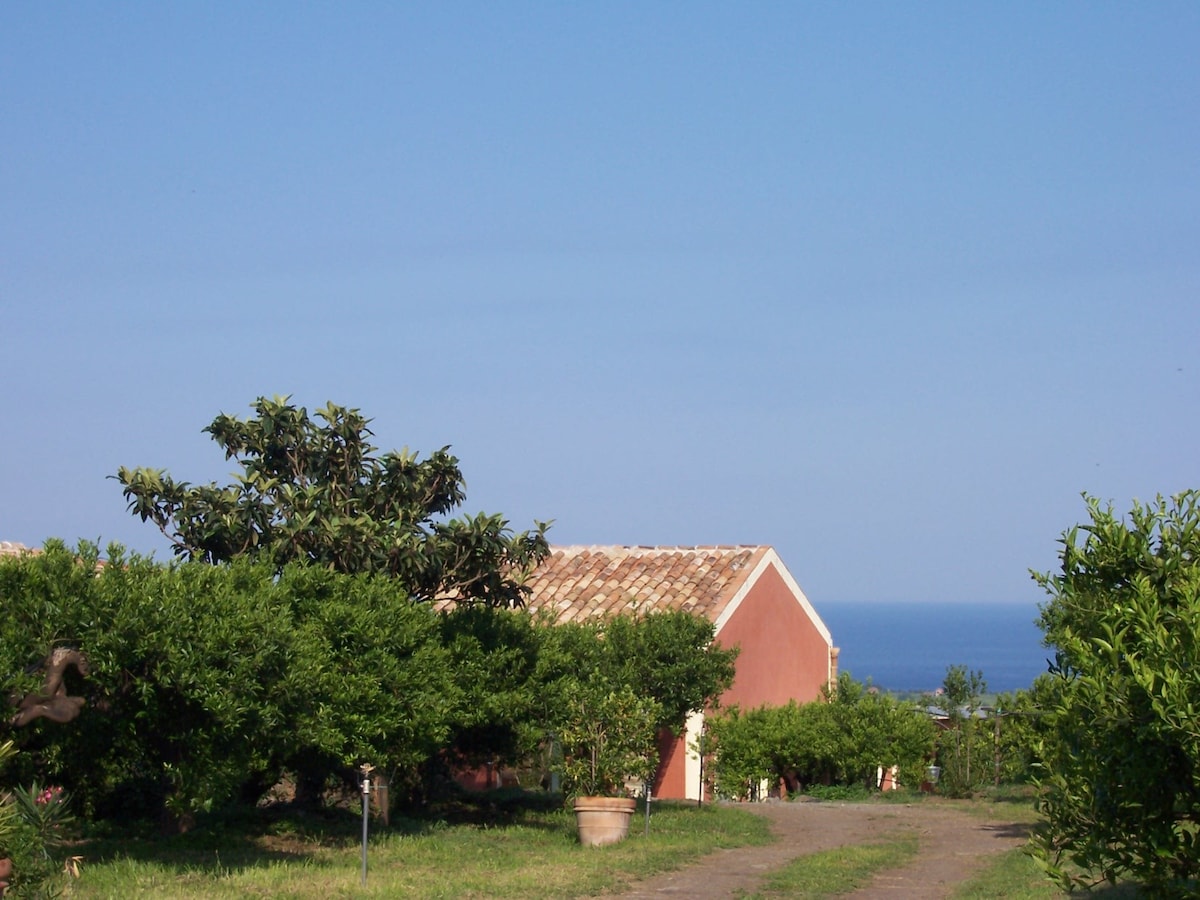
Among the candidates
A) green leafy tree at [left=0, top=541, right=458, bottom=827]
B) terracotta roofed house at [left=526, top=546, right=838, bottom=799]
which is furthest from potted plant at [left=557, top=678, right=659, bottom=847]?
terracotta roofed house at [left=526, top=546, right=838, bottom=799]

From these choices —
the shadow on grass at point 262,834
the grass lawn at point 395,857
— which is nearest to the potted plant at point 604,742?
the grass lawn at point 395,857

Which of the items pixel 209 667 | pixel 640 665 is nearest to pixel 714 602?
pixel 640 665

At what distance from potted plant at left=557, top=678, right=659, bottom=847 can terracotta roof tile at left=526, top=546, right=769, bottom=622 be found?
900 centimetres

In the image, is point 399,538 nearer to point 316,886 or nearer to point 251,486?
point 251,486

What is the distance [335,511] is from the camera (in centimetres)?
1730

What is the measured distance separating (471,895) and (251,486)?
6050 millimetres

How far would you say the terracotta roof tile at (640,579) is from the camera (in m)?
29.2

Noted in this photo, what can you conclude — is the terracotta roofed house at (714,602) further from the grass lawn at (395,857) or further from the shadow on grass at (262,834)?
the grass lawn at (395,857)

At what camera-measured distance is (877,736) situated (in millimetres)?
27984

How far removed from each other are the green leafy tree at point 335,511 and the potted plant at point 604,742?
2041 mm

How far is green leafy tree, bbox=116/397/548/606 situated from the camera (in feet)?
54.8

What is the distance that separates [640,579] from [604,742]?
41.2ft

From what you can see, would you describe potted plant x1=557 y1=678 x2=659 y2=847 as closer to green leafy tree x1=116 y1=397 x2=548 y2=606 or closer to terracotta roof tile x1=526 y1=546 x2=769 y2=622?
green leafy tree x1=116 y1=397 x2=548 y2=606

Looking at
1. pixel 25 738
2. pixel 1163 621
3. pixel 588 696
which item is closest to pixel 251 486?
pixel 25 738
